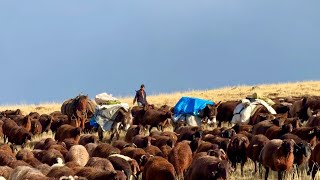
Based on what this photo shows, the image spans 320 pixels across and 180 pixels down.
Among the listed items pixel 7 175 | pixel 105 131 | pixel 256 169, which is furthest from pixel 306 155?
pixel 105 131

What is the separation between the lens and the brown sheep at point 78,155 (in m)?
13.5

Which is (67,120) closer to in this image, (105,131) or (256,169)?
(105,131)

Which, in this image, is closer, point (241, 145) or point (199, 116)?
point (241, 145)

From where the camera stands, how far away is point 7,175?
11625 millimetres

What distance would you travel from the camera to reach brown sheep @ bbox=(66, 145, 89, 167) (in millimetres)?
13508

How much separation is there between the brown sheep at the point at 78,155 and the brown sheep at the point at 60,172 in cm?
238

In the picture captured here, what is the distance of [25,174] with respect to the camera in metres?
10.7

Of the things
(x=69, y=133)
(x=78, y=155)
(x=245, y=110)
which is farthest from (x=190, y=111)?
(x=78, y=155)

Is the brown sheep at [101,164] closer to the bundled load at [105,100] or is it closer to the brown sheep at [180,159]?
the brown sheep at [180,159]

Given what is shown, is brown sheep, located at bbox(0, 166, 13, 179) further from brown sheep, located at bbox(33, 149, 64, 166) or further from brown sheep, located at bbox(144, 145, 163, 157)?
A: brown sheep, located at bbox(144, 145, 163, 157)

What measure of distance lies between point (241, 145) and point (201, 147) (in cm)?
109

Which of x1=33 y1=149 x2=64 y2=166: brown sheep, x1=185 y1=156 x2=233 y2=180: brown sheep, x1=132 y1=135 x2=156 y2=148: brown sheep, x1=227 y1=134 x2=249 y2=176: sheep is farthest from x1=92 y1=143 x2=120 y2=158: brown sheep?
x1=185 y1=156 x2=233 y2=180: brown sheep

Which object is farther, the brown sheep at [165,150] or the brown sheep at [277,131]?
the brown sheep at [277,131]

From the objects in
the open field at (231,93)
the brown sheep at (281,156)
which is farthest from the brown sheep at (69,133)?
the open field at (231,93)
